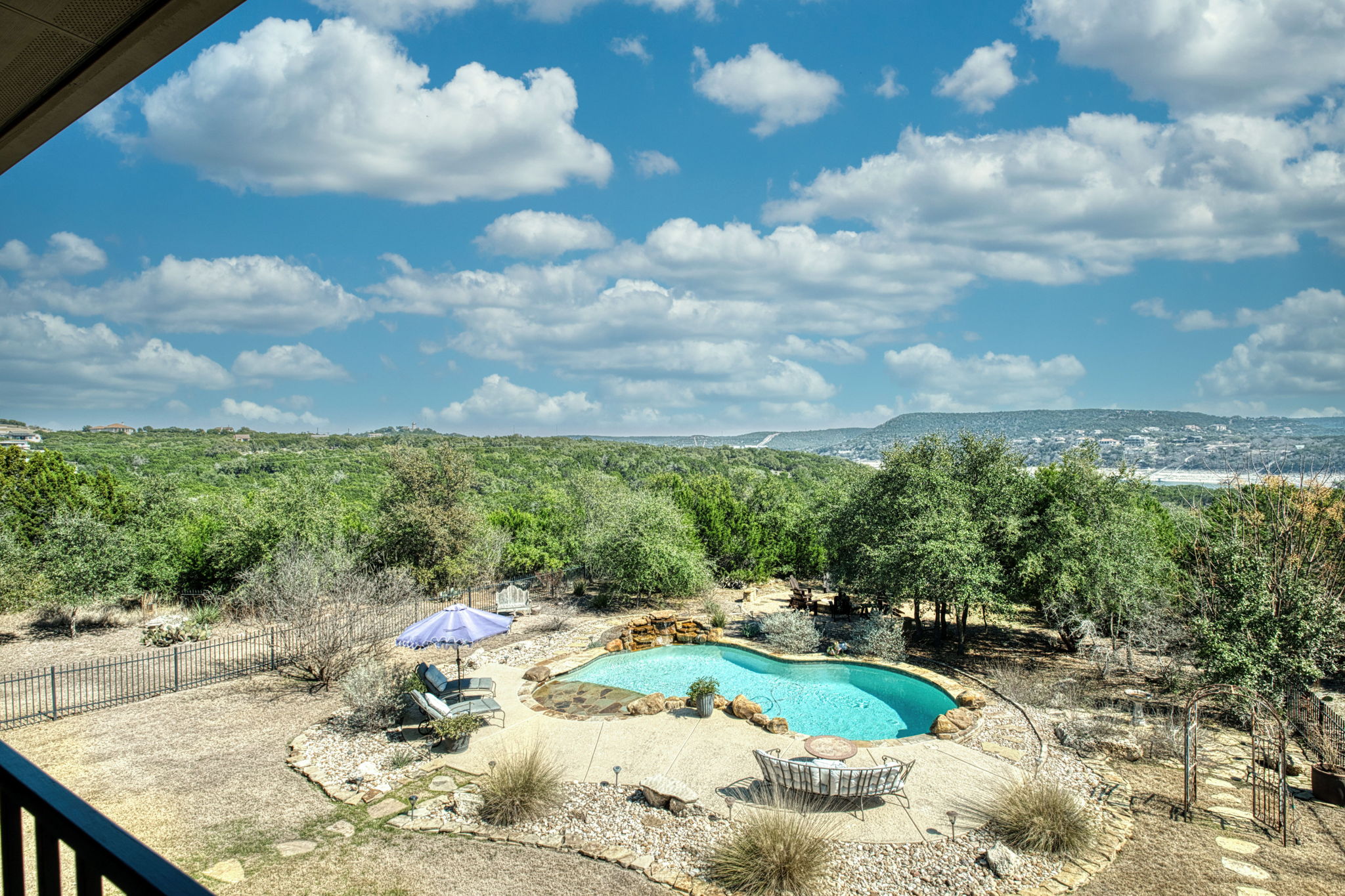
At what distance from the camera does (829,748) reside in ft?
34.6

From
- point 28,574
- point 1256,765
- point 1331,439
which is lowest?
point 1256,765

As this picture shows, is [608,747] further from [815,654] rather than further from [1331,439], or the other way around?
[1331,439]

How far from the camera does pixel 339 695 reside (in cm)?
1349

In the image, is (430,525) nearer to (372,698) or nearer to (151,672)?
(151,672)

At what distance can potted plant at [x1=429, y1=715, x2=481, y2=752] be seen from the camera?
10.9 m

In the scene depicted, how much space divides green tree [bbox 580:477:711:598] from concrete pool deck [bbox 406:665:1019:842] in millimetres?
7633

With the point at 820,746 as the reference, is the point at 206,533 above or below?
above

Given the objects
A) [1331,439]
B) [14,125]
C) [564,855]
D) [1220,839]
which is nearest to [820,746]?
[564,855]

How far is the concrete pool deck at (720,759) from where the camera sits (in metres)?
9.13

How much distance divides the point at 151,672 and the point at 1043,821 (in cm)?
1662

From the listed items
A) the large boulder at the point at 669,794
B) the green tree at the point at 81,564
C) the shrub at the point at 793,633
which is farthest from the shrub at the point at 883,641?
the green tree at the point at 81,564

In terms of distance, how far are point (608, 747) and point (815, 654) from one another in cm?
672

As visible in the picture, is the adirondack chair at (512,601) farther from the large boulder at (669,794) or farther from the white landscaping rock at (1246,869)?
the white landscaping rock at (1246,869)

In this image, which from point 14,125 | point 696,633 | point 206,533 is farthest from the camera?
point 206,533
